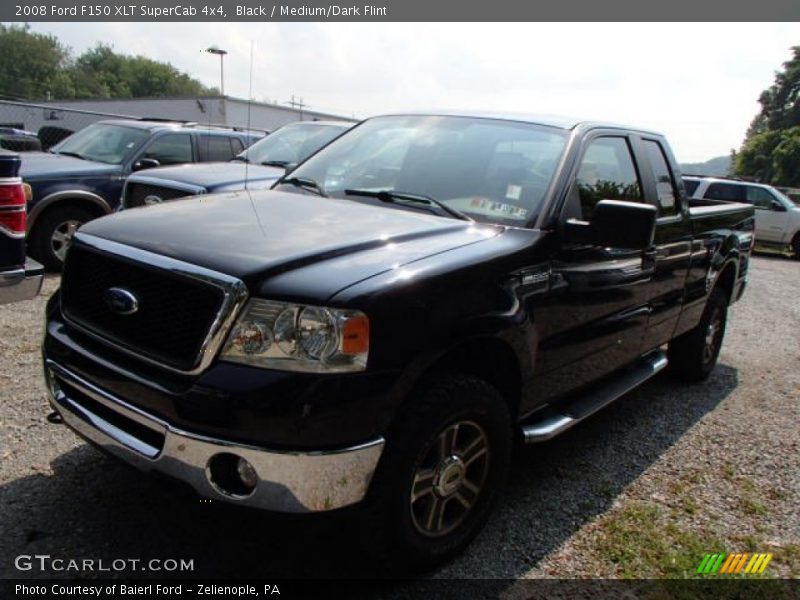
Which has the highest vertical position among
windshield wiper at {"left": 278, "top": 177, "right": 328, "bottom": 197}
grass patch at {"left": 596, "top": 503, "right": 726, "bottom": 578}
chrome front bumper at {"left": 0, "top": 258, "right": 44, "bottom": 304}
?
windshield wiper at {"left": 278, "top": 177, "right": 328, "bottom": 197}

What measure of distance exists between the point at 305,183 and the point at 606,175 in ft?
5.48

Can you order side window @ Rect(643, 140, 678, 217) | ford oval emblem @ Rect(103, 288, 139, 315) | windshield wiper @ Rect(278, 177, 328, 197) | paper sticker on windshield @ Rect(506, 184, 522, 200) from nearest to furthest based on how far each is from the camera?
ford oval emblem @ Rect(103, 288, 139, 315) < paper sticker on windshield @ Rect(506, 184, 522, 200) < windshield wiper @ Rect(278, 177, 328, 197) < side window @ Rect(643, 140, 678, 217)

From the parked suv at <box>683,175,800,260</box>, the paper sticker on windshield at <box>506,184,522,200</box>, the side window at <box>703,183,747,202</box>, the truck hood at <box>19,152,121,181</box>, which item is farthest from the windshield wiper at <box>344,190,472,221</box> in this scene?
the parked suv at <box>683,175,800,260</box>

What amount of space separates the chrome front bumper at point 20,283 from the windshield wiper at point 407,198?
1706 mm

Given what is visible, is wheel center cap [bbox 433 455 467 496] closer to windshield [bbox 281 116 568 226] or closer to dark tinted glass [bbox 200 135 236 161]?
windshield [bbox 281 116 568 226]

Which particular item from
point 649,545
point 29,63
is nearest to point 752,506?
point 649,545

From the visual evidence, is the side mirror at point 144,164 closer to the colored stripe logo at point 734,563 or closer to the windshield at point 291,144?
the windshield at point 291,144

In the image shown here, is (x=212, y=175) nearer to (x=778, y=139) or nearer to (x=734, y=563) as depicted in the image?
(x=734, y=563)

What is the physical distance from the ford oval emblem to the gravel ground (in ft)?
2.15

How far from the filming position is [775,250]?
1758 cm

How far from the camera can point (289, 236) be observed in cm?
251

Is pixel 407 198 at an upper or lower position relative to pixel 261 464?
upper

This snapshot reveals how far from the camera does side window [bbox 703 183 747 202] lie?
595 inches

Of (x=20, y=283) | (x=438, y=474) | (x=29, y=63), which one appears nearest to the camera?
(x=438, y=474)
